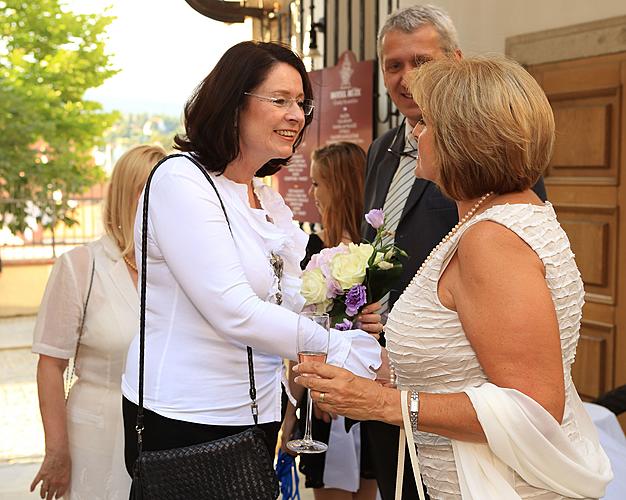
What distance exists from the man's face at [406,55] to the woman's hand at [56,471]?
1635 millimetres

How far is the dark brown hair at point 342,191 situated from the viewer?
13.6 ft

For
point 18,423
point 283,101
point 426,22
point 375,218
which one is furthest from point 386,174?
point 18,423

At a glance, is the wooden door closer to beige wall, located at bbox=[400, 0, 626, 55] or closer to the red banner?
beige wall, located at bbox=[400, 0, 626, 55]

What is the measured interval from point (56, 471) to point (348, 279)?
1.36 meters

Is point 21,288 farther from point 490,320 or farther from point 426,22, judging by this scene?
point 490,320

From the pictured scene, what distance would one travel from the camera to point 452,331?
172 cm

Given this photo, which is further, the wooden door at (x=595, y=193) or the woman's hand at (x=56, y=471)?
the wooden door at (x=595, y=193)

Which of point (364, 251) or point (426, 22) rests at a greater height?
point (426, 22)

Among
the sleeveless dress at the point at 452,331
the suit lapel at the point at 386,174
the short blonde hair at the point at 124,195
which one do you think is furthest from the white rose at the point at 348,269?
the short blonde hair at the point at 124,195

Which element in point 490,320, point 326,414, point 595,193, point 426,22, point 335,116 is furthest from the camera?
point 335,116

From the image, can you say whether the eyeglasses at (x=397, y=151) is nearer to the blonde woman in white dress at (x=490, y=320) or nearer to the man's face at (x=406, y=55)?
the man's face at (x=406, y=55)

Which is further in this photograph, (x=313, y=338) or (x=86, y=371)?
(x=86, y=371)

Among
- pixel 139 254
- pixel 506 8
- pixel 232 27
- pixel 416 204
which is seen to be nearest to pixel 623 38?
pixel 506 8

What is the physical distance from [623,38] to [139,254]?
3.55 meters
